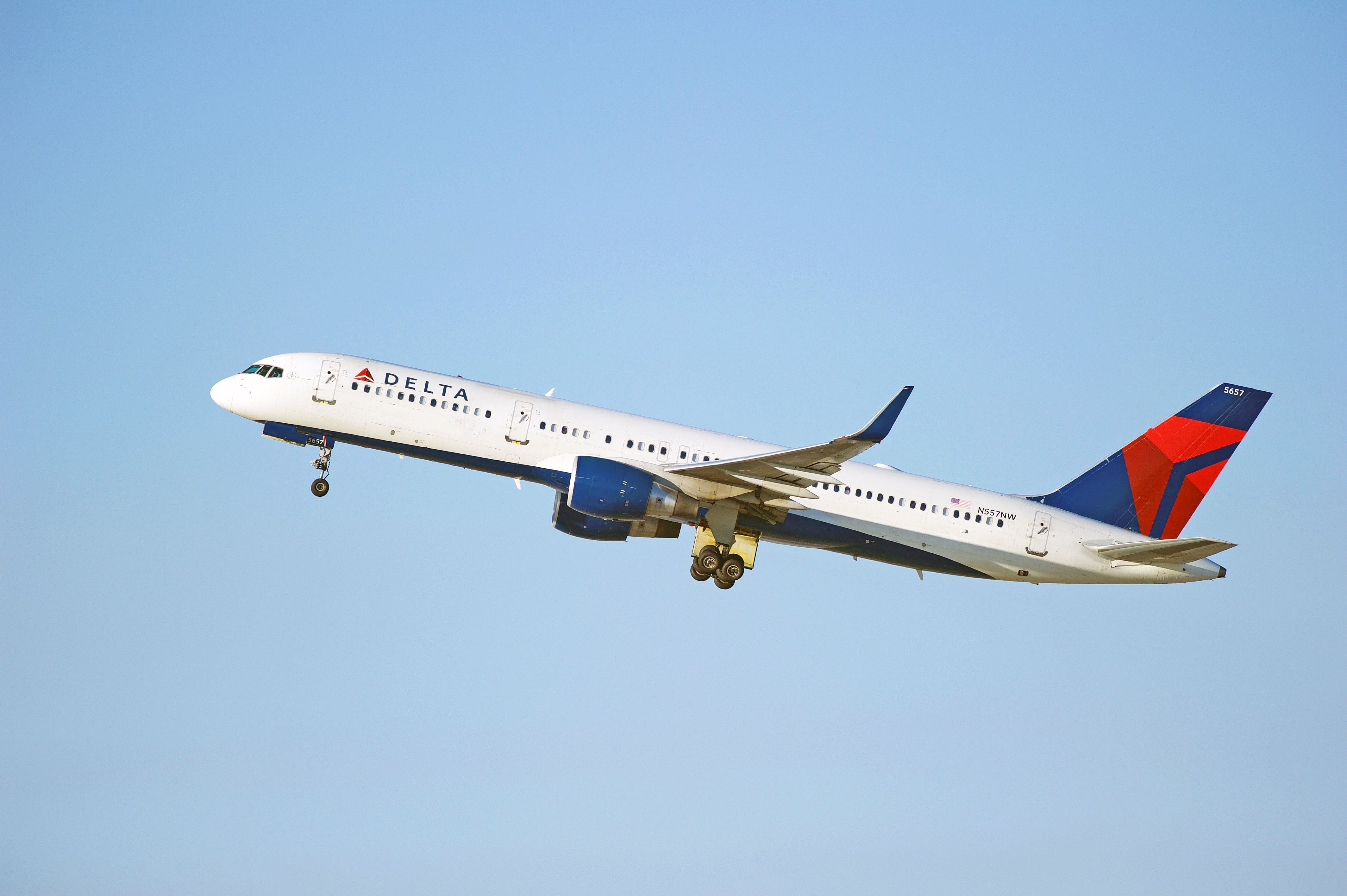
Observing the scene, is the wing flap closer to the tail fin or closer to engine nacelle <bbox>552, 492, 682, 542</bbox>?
engine nacelle <bbox>552, 492, 682, 542</bbox>

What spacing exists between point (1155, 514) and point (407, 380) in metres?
25.1

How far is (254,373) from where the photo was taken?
133ft

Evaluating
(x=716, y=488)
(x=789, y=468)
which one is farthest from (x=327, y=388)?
(x=789, y=468)

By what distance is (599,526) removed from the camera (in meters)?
42.9

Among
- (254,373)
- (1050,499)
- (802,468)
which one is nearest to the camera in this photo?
(802,468)

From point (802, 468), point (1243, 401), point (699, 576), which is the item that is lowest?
point (699, 576)

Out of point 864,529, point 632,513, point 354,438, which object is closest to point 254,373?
point 354,438

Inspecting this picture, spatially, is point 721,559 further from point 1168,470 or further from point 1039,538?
point 1168,470

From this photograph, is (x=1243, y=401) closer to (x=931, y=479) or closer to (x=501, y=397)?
(x=931, y=479)

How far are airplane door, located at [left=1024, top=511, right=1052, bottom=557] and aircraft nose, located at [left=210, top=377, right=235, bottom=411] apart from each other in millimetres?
25336

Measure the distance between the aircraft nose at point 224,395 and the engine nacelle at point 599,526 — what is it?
10.5 meters

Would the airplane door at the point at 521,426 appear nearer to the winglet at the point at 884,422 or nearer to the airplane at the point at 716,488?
the airplane at the point at 716,488

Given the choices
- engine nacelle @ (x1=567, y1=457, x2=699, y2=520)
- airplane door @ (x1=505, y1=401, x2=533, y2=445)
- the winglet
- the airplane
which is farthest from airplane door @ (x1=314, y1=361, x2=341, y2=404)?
the winglet

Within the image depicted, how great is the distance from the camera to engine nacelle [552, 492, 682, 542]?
42875mm
